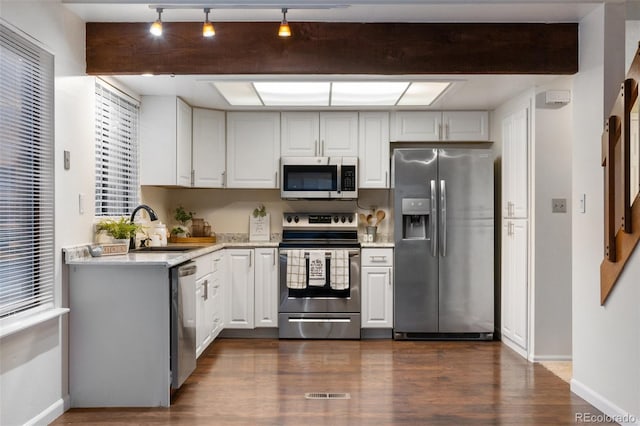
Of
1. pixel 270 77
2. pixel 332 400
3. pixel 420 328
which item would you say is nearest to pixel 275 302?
pixel 420 328

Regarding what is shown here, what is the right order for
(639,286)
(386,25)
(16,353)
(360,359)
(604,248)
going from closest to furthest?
(16,353) → (639,286) → (604,248) → (386,25) → (360,359)

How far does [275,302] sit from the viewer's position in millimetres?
4508

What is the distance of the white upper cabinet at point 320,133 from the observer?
4758 mm

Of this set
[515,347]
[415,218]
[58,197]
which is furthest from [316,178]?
[58,197]

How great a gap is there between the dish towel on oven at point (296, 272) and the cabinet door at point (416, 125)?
4.96 ft

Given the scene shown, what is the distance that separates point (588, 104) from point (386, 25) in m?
1.35

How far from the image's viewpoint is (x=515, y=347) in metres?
4.12

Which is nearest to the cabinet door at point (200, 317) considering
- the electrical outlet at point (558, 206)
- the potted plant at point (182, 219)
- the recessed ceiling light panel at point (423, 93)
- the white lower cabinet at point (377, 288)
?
the potted plant at point (182, 219)

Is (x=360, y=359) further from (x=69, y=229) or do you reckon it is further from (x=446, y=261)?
(x=69, y=229)

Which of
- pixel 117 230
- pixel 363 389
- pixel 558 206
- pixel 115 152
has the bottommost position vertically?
pixel 363 389

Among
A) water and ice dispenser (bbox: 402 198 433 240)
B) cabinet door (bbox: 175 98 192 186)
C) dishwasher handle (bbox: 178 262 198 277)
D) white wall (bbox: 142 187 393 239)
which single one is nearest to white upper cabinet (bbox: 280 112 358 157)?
white wall (bbox: 142 187 393 239)

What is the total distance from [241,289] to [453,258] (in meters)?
1.97

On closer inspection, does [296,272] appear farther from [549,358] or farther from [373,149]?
[549,358]

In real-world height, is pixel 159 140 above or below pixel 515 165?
above
